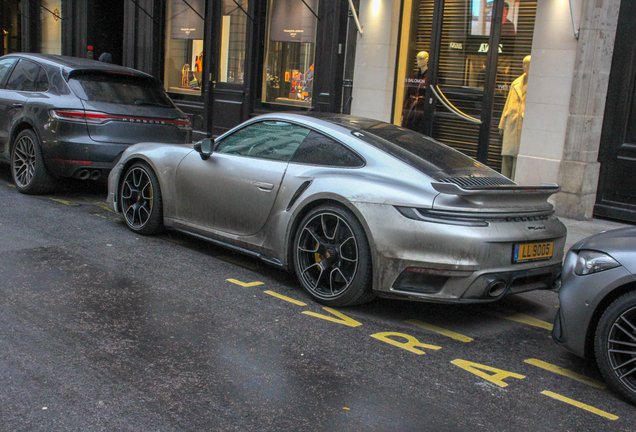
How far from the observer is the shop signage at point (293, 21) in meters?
13.6

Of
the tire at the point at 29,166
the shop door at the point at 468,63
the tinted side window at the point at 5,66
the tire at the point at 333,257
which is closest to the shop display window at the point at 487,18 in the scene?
the shop door at the point at 468,63

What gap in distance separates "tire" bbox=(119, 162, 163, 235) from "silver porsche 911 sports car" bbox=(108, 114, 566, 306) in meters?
0.29

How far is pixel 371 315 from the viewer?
5.05m

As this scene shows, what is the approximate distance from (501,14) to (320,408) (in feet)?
28.7

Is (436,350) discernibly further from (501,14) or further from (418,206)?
(501,14)

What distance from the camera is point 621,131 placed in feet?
30.6

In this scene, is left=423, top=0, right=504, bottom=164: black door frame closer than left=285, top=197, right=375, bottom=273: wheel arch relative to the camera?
No

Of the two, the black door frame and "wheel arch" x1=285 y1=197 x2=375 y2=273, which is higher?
the black door frame

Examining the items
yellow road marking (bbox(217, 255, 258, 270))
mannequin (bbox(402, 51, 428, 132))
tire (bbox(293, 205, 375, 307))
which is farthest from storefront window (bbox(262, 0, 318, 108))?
tire (bbox(293, 205, 375, 307))

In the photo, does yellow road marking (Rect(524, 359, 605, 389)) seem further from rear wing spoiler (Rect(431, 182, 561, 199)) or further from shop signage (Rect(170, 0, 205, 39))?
shop signage (Rect(170, 0, 205, 39))

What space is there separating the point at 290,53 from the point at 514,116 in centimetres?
553

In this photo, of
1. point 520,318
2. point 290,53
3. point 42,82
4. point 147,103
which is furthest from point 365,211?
point 290,53

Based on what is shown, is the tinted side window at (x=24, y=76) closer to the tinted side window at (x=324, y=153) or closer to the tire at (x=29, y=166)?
the tire at (x=29, y=166)

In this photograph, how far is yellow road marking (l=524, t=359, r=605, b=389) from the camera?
13.3 feet
